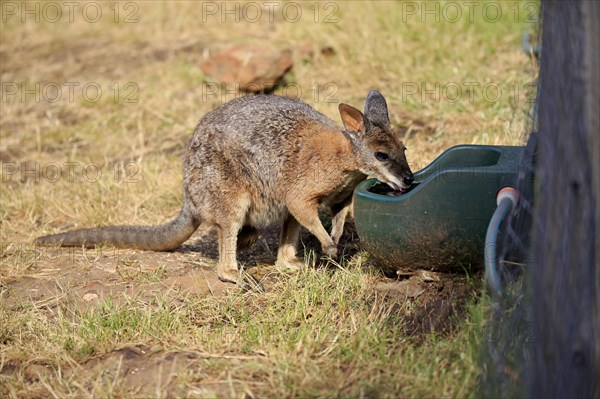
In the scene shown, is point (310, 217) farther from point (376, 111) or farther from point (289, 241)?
point (376, 111)

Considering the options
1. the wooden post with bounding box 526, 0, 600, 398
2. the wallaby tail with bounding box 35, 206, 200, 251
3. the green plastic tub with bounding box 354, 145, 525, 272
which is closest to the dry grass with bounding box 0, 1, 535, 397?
the wallaby tail with bounding box 35, 206, 200, 251

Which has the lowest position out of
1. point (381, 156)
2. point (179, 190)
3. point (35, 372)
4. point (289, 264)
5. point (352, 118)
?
point (35, 372)

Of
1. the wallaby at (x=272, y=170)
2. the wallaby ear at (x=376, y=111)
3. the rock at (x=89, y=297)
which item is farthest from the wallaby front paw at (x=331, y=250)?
the rock at (x=89, y=297)

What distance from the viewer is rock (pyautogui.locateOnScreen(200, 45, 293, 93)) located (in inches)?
330

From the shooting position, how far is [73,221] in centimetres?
661

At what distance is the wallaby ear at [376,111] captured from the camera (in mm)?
5101

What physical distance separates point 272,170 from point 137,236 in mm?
1056

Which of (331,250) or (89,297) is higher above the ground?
(331,250)

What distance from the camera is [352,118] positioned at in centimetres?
511

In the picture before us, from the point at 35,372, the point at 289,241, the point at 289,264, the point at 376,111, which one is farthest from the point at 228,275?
the point at 35,372

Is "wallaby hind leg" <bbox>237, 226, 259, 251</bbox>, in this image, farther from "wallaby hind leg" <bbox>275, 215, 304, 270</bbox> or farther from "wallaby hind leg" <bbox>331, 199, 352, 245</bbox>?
"wallaby hind leg" <bbox>331, 199, 352, 245</bbox>

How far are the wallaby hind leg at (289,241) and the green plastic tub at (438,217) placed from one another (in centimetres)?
100

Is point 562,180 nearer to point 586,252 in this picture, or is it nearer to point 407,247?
point 586,252

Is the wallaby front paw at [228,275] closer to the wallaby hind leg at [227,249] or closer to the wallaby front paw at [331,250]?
the wallaby hind leg at [227,249]
